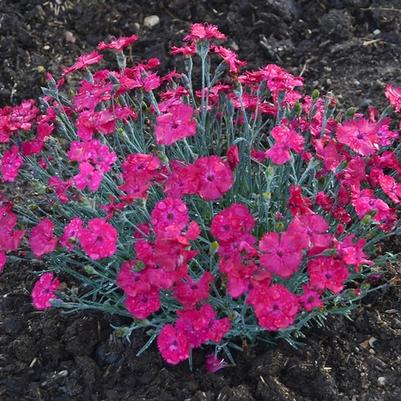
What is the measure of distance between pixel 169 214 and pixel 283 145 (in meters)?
0.40

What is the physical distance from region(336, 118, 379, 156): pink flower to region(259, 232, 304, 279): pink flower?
445mm

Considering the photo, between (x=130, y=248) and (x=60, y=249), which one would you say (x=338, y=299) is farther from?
(x=60, y=249)

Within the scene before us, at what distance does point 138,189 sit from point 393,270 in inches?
42.7

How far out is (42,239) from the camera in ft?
7.75

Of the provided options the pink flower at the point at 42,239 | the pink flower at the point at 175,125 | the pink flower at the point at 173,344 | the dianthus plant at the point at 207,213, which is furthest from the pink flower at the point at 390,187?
the pink flower at the point at 42,239

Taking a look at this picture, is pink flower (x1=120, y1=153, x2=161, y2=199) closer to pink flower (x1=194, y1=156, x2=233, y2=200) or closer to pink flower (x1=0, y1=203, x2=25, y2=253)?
pink flower (x1=194, y1=156, x2=233, y2=200)

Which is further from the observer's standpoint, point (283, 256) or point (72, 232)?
point (72, 232)

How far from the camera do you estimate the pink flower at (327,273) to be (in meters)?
2.17

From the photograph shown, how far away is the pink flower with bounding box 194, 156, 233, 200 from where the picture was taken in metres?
2.20

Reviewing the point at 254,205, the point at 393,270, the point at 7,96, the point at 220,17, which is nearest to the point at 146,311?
the point at 254,205

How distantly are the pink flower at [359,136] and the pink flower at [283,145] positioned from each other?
15 cm

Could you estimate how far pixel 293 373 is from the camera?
2.52 metres

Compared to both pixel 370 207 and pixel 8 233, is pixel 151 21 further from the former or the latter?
pixel 370 207

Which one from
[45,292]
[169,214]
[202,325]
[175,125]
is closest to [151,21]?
[175,125]
